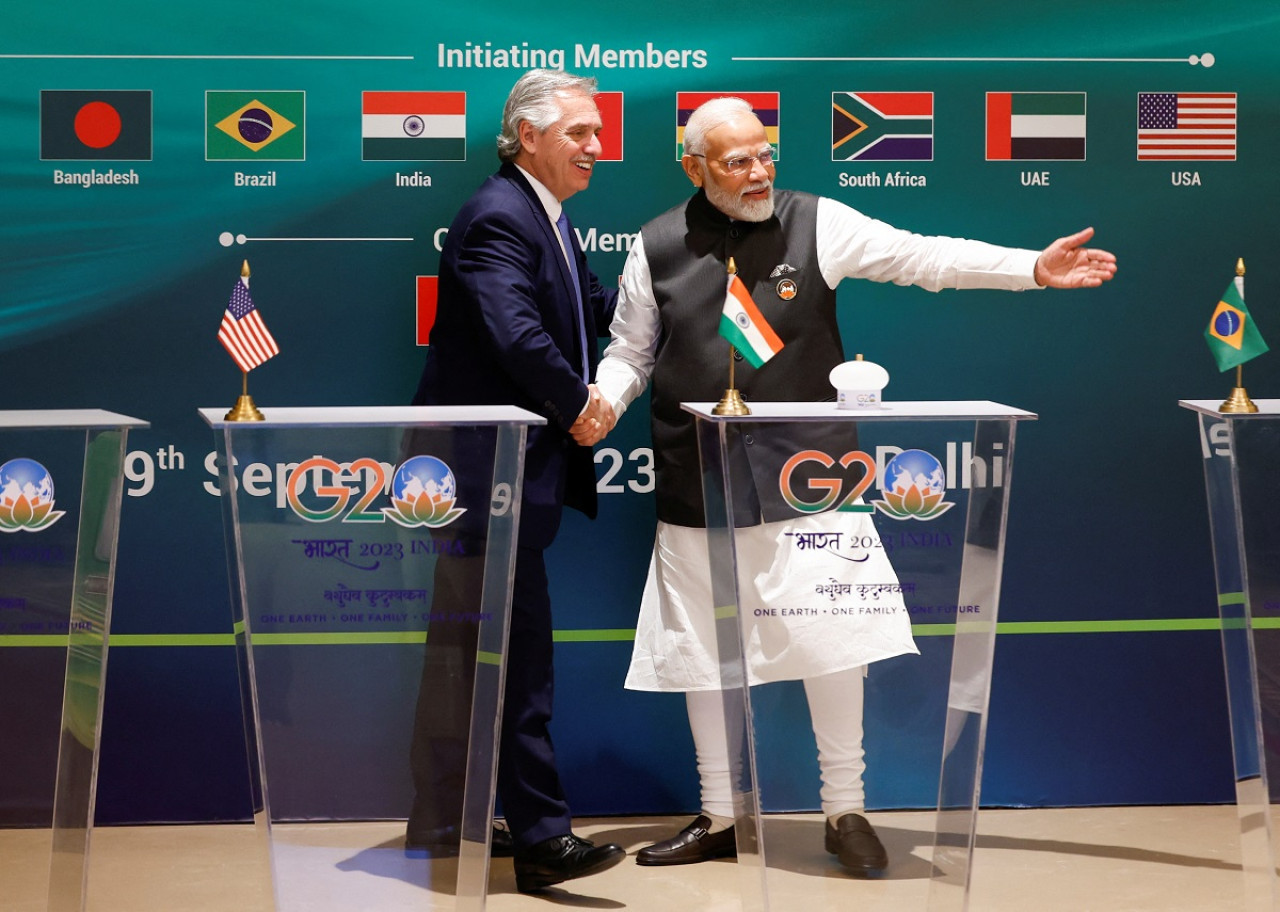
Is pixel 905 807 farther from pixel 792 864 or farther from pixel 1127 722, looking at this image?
pixel 1127 722

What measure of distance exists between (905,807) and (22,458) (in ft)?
5.90

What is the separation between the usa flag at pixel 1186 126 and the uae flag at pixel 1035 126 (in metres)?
0.18

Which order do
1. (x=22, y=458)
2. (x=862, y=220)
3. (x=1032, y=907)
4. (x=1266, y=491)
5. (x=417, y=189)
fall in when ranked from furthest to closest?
(x=417, y=189)
(x=862, y=220)
(x=1032, y=907)
(x=1266, y=491)
(x=22, y=458)

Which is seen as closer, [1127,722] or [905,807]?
[905,807]

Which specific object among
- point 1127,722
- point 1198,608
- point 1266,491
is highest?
point 1266,491

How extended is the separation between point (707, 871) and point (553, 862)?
416 millimetres

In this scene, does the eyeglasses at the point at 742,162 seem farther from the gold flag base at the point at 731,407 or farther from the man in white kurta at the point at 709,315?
the gold flag base at the point at 731,407

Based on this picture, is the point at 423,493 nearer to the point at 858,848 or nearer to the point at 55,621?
the point at 55,621

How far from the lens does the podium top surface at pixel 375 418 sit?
276 cm

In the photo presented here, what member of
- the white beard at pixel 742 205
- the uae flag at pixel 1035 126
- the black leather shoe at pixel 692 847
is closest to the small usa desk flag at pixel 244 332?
the white beard at pixel 742 205

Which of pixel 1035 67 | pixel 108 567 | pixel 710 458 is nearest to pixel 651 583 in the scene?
pixel 710 458

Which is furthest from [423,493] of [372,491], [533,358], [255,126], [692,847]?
[255,126]

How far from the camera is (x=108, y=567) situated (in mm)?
2875

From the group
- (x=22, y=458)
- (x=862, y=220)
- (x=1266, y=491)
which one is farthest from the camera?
(x=862, y=220)
